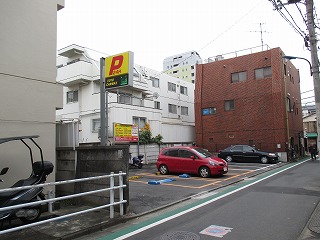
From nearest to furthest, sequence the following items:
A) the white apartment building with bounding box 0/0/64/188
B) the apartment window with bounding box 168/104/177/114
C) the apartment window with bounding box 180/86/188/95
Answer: the white apartment building with bounding box 0/0/64/188 → the apartment window with bounding box 168/104/177/114 → the apartment window with bounding box 180/86/188/95

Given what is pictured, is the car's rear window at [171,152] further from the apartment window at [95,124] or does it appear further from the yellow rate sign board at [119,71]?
the apartment window at [95,124]

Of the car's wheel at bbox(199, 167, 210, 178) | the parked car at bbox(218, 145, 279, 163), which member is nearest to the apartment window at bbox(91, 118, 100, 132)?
the parked car at bbox(218, 145, 279, 163)

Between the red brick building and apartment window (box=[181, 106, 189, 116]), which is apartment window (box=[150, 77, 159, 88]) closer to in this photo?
the red brick building

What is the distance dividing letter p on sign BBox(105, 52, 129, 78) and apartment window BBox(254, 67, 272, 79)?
844 inches

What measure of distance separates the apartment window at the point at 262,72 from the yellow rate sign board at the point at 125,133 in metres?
14.6

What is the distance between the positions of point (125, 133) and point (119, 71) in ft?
36.5

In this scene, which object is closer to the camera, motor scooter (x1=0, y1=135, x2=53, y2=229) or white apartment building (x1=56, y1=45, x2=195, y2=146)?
motor scooter (x1=0, y1=135, x2=53, y2=229)

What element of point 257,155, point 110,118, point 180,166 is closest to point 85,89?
point 110,118

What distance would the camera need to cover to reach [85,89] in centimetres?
2506

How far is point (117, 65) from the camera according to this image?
10.0 metres

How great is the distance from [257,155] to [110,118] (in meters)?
12.3

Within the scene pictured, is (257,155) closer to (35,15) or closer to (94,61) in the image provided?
(94,61)

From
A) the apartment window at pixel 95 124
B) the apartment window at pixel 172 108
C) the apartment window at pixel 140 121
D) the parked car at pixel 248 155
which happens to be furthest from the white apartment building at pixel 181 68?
the apartment window at pixel 95 124

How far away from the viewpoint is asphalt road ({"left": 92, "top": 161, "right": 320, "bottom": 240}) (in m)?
5.45
